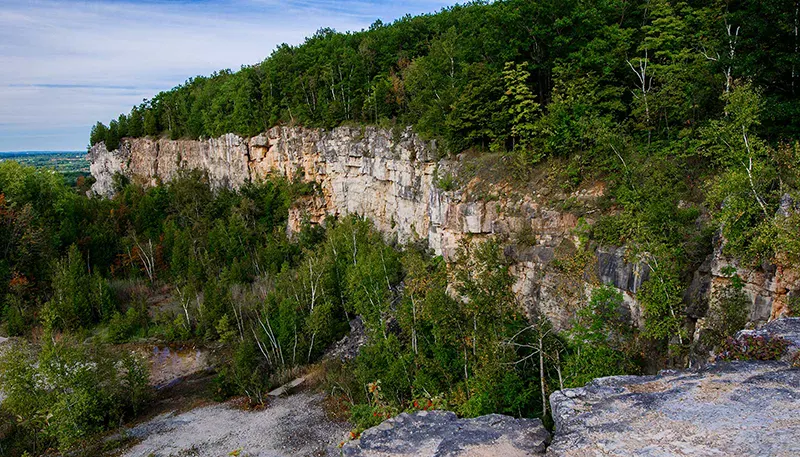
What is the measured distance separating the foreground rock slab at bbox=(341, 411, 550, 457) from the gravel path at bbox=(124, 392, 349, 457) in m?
14.2

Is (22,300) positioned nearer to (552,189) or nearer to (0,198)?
(0,198)

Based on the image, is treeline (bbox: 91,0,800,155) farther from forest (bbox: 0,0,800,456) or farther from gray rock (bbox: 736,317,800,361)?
gray rock (bbox: 736,317,800,361)

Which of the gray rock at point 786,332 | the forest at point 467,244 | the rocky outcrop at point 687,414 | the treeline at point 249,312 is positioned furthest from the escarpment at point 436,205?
the rocky outcrop at point 687,414

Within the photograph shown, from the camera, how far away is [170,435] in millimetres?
23859

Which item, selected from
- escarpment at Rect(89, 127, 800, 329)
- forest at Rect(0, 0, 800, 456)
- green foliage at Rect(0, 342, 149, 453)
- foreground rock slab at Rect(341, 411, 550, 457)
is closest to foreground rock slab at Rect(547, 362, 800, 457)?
foreground rock slab at Rect(341, 411, 550, 457)

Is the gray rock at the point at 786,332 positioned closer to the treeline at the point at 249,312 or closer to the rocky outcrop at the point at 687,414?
the rocky outcrop at the point at 687,414

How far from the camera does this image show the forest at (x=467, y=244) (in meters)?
14.6

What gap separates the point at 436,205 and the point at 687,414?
20485mm

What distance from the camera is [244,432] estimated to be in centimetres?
2366

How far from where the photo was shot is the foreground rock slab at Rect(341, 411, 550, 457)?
8.41 metres

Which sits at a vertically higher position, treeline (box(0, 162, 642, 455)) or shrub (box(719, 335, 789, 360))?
shrub (box(719, 335, 789, 360))

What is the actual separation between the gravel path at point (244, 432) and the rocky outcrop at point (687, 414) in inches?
673

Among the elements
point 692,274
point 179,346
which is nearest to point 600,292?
point 692,274

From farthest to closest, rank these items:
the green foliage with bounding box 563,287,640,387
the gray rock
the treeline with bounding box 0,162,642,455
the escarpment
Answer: the treeline with bounding box 0,162,642,455 → the escarpment → the green foliage with bounding box 563,287,640,387 → the gray rock
